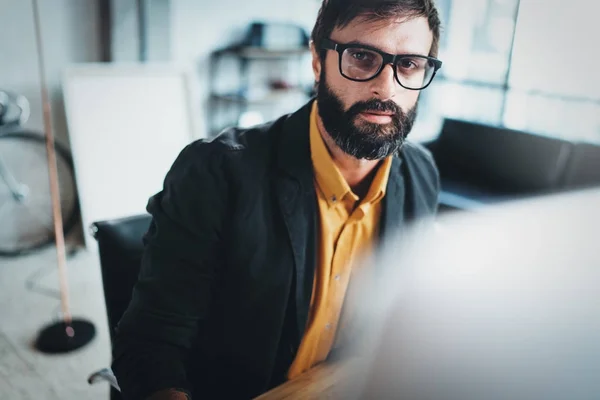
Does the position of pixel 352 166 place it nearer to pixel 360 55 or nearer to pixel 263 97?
pixel 360 55

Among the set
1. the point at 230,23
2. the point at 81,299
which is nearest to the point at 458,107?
the point at 230,23

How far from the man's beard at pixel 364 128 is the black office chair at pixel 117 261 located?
431 mm

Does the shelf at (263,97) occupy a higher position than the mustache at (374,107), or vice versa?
the mustache at (374,107)

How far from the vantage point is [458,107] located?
20.5 feet

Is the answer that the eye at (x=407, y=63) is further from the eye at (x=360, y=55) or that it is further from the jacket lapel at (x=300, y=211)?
the jacket lapel at (x=300, y=211)

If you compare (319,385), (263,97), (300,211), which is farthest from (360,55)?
(263,97)

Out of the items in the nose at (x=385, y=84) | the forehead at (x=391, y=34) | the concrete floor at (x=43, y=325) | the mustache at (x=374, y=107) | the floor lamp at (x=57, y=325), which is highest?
the forehead at (x=391, y=34)

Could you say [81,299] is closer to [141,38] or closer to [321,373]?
[141,38]

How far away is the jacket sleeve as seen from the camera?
83 cm

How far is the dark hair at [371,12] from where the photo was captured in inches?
34.1

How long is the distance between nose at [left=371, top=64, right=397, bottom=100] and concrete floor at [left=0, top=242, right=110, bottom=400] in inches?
65.6

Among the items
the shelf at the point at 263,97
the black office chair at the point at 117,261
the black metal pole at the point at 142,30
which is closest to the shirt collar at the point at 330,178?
the black office chair at the point at 117,261

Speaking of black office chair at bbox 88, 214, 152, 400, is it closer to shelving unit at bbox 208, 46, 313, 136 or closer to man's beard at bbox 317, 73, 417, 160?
man's beard at bbox 317, 73, 417, 160

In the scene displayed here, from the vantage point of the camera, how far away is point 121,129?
3.13 meters
